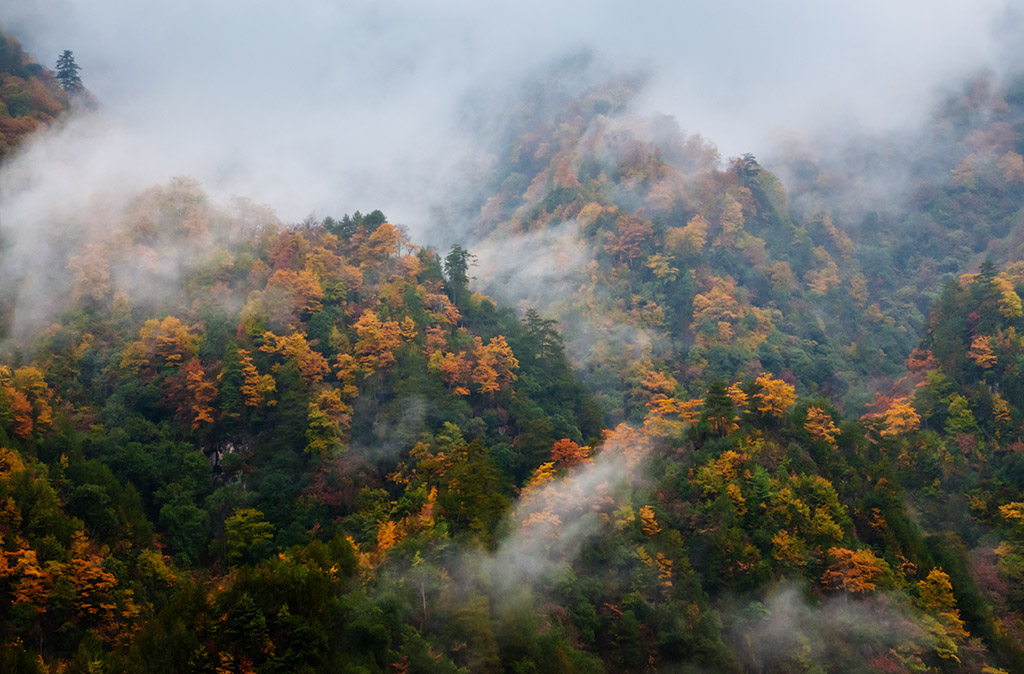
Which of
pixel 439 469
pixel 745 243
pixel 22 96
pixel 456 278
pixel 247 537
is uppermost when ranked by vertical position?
pixel 745 243

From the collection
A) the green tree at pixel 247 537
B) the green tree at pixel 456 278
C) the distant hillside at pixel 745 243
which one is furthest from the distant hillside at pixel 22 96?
the distant hillside at pixel 745 243

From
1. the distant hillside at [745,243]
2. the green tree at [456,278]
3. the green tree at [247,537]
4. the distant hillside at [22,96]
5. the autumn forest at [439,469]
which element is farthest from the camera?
the distant hillside at [745,243]

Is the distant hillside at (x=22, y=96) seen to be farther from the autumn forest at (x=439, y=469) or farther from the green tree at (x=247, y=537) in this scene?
the green tree at (x=247, y=537)

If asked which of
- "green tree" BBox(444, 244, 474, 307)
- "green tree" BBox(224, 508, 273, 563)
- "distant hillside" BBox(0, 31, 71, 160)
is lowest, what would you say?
"green tree" BBox(224, 508, 273, 563)

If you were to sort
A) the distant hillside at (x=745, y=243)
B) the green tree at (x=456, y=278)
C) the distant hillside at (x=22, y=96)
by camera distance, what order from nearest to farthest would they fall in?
the distant hillside at (x=22, y=96), the green tree at (x=456, y=278), the distant hillside at (x=745, y=243)

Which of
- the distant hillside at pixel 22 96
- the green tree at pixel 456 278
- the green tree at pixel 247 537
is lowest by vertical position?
the green tree at pixel 247 537

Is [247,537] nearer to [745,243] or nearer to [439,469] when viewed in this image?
[439,469]

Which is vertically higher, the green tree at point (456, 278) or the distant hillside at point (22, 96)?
the distant hillside at point (22, 96)

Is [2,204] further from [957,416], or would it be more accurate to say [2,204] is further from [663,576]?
[957,416]

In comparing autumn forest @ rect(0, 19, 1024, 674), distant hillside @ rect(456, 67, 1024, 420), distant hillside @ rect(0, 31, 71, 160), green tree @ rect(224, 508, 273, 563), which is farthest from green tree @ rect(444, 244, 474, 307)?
distant hillside @ rect(0, 31, 71, 160)

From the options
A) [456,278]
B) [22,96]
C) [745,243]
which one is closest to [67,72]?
[22,96]

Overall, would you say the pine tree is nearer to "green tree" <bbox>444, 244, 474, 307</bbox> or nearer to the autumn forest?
the autumn forest

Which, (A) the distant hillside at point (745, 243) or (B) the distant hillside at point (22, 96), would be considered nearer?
(B) the distant hillside at point (22, 96)

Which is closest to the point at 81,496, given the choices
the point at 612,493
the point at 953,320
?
the point at 612,493
